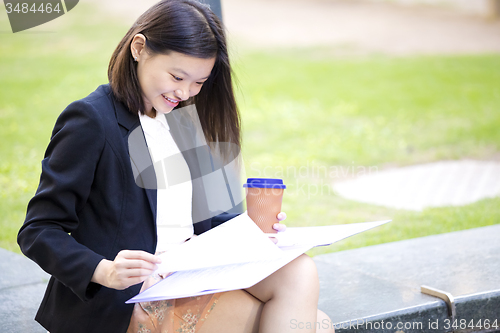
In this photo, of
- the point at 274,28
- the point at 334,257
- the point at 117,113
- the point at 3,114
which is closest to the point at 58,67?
the point at 3,114

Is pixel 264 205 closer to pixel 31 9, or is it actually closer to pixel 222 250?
pixel 222 250

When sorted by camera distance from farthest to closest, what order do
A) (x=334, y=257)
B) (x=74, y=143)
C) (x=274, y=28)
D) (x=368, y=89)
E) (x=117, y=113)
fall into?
(x=274, y=28), (x=368, y=89), (x=334, y=257), (x=117, y=113), (x=74, y=143)

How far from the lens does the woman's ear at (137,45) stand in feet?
4.63

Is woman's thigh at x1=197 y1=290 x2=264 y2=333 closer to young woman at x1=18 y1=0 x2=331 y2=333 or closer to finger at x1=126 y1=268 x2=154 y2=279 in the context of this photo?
young woman at x1=18 y1=0 x2=331 y2=333

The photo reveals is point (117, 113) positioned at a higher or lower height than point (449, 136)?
higher

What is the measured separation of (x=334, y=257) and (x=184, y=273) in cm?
139

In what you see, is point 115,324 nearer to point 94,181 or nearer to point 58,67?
point 94,181

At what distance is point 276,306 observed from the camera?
132cm

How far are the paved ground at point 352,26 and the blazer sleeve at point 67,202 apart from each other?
10.2 meters

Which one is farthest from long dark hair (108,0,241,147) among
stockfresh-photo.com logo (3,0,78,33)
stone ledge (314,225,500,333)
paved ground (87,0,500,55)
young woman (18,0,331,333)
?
paved ground (87,0,500,55)

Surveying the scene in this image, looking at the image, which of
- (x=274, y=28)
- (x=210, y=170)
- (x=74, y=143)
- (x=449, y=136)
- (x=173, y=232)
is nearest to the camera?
(x=74, y=143)

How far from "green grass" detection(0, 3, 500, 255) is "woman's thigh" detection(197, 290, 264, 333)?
2019mm

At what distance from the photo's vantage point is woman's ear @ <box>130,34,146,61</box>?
1411mm

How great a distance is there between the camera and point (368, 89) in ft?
30.5
